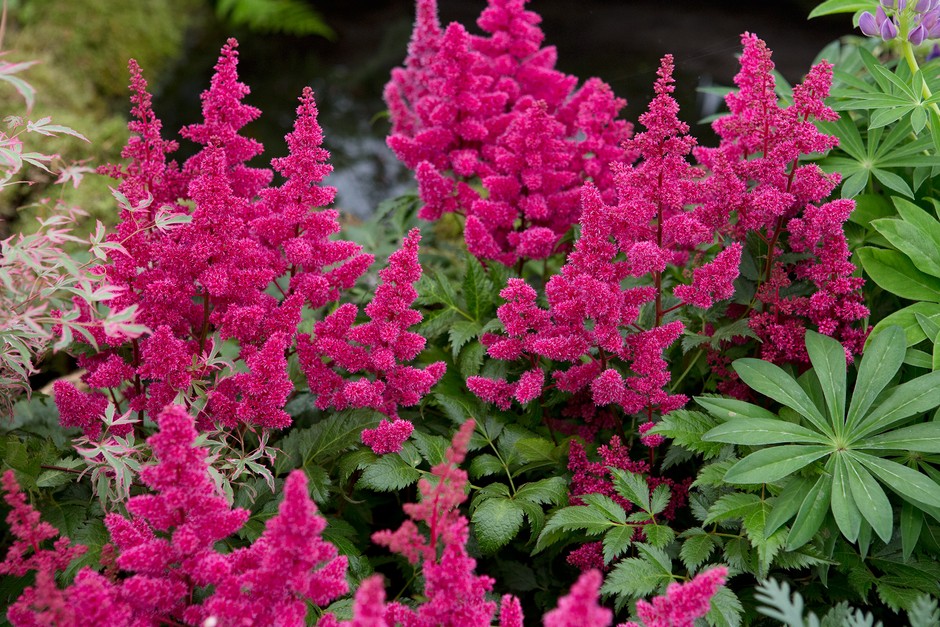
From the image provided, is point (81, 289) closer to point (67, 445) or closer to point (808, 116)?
point (67, 445)

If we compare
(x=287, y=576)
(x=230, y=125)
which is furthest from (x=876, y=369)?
(x=230, y=125)

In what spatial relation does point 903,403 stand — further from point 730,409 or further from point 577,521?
point 577,521

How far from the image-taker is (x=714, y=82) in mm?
3244

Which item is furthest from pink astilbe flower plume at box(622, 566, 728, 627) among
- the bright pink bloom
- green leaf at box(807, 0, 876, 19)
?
green leaf at box(807, 0, 876, 19)

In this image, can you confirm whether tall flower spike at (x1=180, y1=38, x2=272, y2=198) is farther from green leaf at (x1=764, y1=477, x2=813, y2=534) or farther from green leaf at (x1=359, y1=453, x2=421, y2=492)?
green leaf at (x1=764, y1=477, x2=813, y2=534)

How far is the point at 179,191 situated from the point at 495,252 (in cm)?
79

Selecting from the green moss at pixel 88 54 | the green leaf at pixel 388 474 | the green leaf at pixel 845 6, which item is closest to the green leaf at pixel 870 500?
the green leaf at pixel 388 474

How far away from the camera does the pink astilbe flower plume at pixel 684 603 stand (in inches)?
44.3

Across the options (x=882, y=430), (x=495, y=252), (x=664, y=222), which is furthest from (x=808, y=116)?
(x=495, y=252)

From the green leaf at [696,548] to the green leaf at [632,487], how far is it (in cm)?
10

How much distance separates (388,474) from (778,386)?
81 centimetres

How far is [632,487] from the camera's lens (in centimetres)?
164

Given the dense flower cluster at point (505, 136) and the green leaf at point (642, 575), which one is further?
the dense flower cluster at point (505, 136)

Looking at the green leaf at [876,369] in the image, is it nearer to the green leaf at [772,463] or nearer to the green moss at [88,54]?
the green leaf at [772,463]
